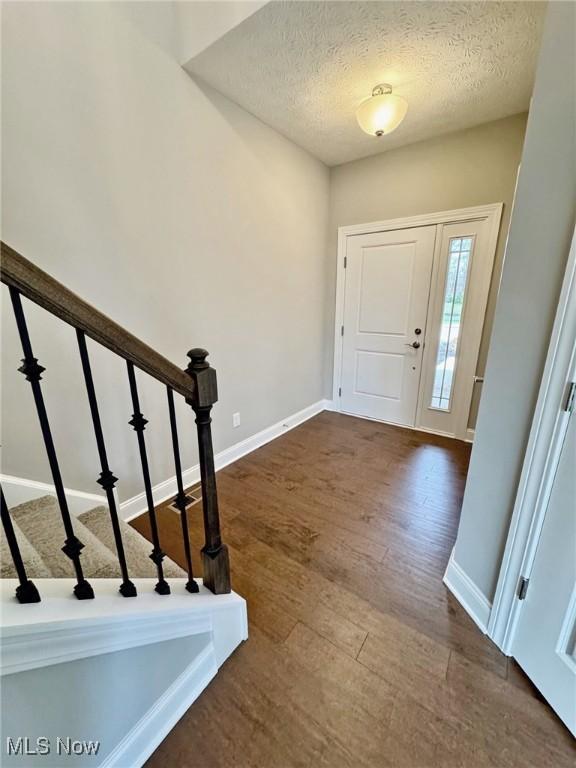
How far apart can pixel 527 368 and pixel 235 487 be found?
1.94m

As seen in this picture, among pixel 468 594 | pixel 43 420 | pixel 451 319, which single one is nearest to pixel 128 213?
pixel 43 420

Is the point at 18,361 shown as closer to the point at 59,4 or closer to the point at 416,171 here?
the point at 59,4

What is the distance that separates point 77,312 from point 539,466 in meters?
1.42

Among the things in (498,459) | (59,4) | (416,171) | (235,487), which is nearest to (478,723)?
(498,459)

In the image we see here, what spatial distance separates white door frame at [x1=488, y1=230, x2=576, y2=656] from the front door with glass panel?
204cm

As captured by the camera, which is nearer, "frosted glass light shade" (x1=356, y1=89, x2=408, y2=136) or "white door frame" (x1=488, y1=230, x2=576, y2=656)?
"white door frame" (x1=488, y1=230, x2=576, y2=656)

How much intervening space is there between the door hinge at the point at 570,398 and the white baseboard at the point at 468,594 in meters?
0.91

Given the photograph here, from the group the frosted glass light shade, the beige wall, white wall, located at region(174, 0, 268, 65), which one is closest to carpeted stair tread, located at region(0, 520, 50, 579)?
white wall, located at region(174, 0, 268, 65)

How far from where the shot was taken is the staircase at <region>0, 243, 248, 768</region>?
0.64 meters

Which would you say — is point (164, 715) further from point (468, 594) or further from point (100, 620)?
point (468, 594)

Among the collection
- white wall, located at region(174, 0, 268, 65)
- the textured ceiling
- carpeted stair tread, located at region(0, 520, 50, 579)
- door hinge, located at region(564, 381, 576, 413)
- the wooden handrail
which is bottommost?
carpeted stair tread, located at region(0, 520, 50, 579)

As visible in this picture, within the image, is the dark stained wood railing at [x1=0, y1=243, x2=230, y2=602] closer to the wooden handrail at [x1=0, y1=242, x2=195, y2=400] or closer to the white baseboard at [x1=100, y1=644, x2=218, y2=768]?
the wooden handrail at [x1=0, y1=242, x2=195, y2=400]

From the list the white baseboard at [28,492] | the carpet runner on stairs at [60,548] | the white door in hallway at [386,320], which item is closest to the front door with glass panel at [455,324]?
the white door in hallway at [386,320]

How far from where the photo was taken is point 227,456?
266cm
